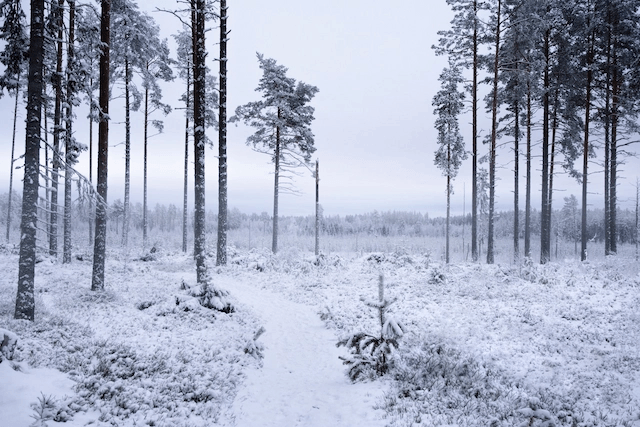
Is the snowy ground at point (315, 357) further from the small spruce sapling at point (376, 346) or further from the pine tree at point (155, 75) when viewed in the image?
the pine tree at point (155, 75)

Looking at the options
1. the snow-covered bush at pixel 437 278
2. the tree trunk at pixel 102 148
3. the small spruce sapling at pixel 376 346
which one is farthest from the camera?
the snow-covered bush at pixel 437 278

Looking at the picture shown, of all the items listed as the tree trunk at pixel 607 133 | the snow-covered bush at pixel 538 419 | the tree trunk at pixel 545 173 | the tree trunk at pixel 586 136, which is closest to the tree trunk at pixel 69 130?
the snow-covered bush at pixel 538 419

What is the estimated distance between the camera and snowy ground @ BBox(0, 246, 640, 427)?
5297 mm

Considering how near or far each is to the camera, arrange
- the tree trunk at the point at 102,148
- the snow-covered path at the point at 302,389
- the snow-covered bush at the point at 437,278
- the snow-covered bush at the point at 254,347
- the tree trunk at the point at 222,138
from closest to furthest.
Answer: the snow-covered path at the point at 302,389 → the snow-covered bush at the point at 254,347 → the tree trunk at the point at 102,148 → the tree trunk at the point at 222,138 → the snow-covered bush at the point at 437,278

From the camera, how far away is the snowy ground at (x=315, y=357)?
17.4ft

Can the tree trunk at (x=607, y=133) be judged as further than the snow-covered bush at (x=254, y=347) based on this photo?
Yes

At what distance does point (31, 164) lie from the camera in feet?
25.7

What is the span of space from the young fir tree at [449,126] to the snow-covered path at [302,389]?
19151 mm

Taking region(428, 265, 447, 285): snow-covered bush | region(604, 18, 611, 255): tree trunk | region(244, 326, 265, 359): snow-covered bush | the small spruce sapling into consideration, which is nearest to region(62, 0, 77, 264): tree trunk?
region(244, 326, 265, 359): snow-covered bush

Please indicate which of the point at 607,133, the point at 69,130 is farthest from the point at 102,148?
the point at 607,133

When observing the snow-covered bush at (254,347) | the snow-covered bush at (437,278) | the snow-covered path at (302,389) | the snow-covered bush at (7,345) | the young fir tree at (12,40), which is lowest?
the snow-covered path at (302,389)

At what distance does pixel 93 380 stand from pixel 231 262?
575 inches

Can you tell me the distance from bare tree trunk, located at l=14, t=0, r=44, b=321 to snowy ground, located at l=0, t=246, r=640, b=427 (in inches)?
30.5

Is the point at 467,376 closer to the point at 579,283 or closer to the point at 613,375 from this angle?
the point at 613,375
